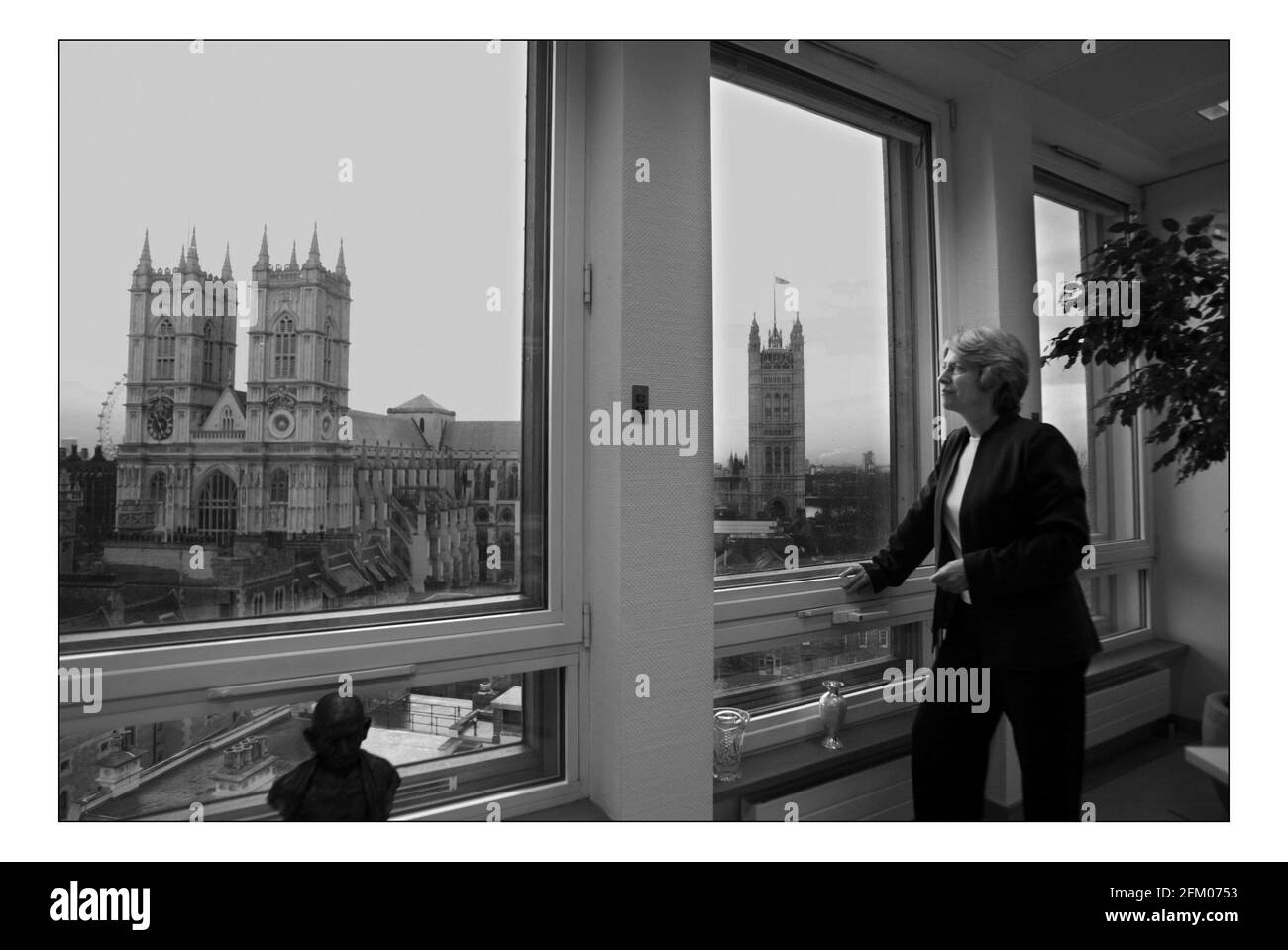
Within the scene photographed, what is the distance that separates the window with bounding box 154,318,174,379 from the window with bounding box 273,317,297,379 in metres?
0.17

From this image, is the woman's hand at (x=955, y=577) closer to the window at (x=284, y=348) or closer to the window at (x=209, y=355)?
the window at (x=284, y=348)

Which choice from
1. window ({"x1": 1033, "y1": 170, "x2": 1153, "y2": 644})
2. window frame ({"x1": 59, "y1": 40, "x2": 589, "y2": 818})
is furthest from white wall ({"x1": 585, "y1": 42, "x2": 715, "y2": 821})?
window ({"x1": 1033, "y1": 170, "x2": 1153, "y2": 644})

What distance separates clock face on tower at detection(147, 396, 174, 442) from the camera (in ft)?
3.84

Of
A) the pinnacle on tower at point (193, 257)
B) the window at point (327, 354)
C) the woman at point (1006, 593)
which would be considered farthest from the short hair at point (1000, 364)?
the pinnacle on tower at point (193, 257)

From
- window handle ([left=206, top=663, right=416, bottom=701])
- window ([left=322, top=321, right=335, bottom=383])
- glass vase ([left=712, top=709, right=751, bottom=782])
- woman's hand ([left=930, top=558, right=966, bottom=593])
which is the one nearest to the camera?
window handle ([left=206, top=663, right=416, bottom=701])

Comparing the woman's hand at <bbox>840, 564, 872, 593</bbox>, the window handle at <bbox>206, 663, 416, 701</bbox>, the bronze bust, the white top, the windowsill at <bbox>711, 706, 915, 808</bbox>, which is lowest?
the windowsill at <bbox>711, 706, 915, 808</bbox>

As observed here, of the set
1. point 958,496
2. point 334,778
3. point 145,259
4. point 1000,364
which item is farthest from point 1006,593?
point 145,259

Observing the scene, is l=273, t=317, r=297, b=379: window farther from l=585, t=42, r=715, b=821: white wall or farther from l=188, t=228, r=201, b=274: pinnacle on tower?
l=585, t=42, r=715, b=821: white wall

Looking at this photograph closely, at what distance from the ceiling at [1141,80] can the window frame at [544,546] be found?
106 centimetres

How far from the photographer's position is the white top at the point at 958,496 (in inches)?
57.5
